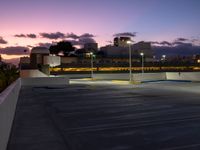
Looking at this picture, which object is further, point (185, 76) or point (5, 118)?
point (185, 76)

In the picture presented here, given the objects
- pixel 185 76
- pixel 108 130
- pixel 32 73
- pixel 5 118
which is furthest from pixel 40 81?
pixel 5 118

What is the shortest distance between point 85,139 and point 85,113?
5568mm

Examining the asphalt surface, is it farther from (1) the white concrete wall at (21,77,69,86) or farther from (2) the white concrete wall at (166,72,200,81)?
(2) the white concrete wall at (166,72,200,81)

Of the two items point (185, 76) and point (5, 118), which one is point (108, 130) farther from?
point (185, 76)

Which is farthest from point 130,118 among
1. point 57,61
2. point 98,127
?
point 57,61

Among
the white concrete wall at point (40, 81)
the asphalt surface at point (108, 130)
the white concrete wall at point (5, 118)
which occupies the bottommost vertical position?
the white concrete wall at point (40, 81)

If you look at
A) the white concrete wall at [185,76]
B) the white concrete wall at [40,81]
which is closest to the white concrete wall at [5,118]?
the white concrete wall at [40,81]

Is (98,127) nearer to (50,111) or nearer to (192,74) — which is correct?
(50,111)

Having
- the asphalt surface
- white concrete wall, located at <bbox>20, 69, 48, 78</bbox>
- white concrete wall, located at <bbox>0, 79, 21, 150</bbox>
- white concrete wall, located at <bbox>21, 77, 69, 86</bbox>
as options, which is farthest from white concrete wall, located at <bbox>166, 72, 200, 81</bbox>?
white concrete wall, located at <bbox>0, 79, 21, 150</bbox>

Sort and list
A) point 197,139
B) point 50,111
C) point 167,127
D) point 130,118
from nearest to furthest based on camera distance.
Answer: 1. point 197,139
2. point 167,127
3. point 130,118
4. point 50,111

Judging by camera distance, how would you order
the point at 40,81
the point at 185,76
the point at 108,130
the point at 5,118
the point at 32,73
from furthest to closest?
1. the point at 32,73
2. the point at 185,76
3. the point at 40,81
4. the point at 108,130
5. the point at 5,118

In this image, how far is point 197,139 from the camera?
888 cm

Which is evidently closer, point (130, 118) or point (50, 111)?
point (130, 118)

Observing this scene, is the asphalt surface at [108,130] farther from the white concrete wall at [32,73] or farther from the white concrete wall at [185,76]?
the white concrete wall at [32,73]
